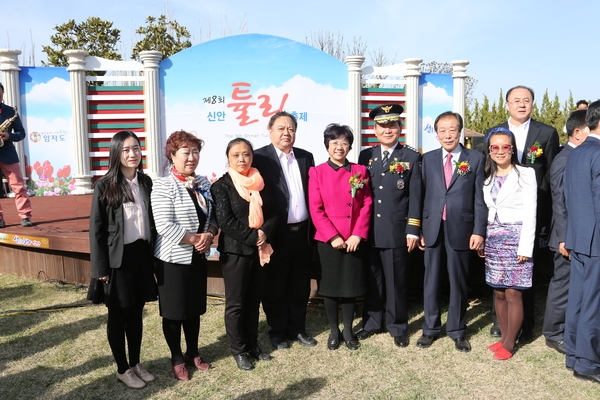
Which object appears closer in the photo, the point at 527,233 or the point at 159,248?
the point at 159,248

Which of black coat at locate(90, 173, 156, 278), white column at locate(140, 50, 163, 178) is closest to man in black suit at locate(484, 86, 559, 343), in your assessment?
black coat at locate(90, 173, 156, 278)

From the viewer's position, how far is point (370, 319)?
3934 millimetres

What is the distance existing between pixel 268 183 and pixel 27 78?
738 cm

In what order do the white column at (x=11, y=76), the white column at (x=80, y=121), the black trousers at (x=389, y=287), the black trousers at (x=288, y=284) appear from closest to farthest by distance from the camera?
the black trousers at (x=288, y=284)
the black trousers at (x=389, y=287)
the white column at (x=11, y=76)
the white column at (x=80, y=121)

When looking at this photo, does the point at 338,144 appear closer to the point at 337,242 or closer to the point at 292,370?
the point at 337,242

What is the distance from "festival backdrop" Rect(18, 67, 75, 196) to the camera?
29.5ft

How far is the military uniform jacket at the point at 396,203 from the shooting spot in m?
3.67

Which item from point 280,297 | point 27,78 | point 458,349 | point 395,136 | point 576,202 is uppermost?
point 27,78

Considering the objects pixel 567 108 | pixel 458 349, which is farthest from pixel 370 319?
pixel 567 108

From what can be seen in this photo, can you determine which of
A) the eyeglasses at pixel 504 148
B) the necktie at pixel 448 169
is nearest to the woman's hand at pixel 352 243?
the necktie at pixel 448 169

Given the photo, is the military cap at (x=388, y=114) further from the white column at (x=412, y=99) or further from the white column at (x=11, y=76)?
the white column at (x=11, y=76)

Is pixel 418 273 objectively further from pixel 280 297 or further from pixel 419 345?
pixel 280 297

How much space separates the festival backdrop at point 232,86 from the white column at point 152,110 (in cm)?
15

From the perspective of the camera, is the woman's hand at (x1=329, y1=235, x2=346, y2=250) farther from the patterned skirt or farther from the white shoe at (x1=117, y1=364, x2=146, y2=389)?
the white shoe at (x1=117, y1=364, x2=146, y2=389)
